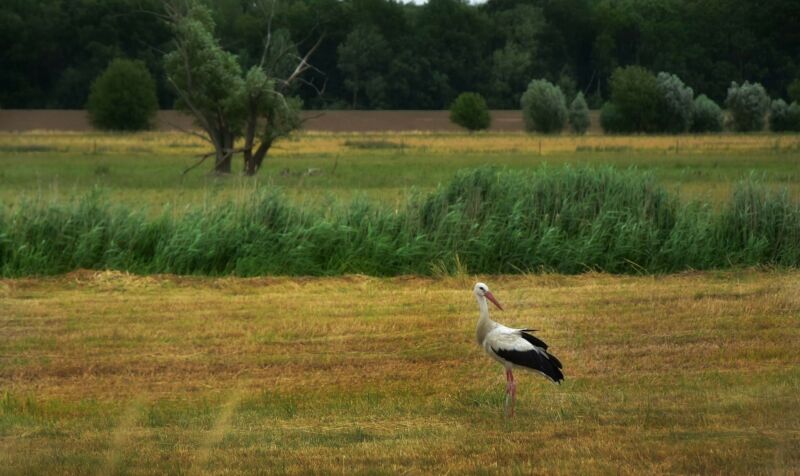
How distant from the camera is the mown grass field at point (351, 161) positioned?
33875 millimetres

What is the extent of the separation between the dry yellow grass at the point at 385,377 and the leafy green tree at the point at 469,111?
71.2 metres

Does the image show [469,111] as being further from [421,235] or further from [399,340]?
[399,340]

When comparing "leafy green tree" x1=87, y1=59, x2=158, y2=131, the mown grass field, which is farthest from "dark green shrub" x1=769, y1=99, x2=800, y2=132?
"leafy green tree" x1=87, y1=59, x2=158, y2=131

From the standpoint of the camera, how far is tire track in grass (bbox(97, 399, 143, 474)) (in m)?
7.90

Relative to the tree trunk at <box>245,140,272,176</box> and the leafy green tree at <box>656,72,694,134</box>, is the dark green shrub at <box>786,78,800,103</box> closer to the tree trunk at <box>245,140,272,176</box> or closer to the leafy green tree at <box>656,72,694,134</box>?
the leafy green tree at <box>656,72,694,134</box>

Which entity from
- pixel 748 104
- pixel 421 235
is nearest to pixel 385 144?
pixel 748 104

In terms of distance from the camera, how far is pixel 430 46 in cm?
8856

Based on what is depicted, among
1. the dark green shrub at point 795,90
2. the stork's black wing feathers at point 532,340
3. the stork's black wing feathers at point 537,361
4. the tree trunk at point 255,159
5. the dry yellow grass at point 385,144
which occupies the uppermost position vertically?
the dark green shrub at point 795,90

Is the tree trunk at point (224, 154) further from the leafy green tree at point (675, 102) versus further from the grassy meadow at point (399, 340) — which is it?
the leafy green tree at point (675, 102)

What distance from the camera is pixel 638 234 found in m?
18.2

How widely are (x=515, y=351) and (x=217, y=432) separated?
2.44 metres

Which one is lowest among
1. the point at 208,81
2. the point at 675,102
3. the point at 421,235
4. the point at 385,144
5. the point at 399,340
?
the point at 385,144

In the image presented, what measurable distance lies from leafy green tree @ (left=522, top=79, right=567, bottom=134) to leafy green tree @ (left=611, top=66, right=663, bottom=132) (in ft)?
18.5

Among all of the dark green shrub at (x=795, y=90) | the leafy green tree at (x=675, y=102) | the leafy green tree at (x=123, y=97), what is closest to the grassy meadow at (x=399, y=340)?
the leafy green tree at (x=123, y=97)
